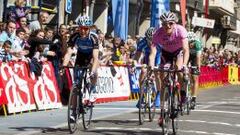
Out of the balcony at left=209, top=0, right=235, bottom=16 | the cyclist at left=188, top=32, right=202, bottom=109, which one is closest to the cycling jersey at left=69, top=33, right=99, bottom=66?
the cyclist at left=188, top=32, right=202, bottom=109

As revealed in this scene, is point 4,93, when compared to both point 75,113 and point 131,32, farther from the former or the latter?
point 131,32

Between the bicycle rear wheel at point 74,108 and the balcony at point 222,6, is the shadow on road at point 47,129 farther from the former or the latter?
the balcony at point 222,6

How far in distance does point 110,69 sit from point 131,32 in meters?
18.9

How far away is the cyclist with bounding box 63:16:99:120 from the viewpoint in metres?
11.3

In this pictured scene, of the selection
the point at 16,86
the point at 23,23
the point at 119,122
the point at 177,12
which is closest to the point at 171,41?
the point at 119,122

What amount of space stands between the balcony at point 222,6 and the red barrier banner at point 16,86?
43.7 meters

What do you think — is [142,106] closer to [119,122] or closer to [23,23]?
[119,122]

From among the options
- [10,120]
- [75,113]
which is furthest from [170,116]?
[10,120]

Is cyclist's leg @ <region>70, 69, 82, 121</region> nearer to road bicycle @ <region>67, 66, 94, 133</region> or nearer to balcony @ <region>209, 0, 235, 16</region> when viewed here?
road bicycle @ <region>67, 66, 94, 133</region>

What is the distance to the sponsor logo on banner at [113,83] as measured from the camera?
18.6 meters

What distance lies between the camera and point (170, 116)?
35.4 feet

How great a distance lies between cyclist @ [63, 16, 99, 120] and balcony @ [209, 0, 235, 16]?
46336 mm

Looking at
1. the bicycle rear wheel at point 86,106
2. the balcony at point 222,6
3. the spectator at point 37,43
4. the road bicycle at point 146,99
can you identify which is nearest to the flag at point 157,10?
the spectator at point 37,43

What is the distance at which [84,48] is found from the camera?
11.6 meters
